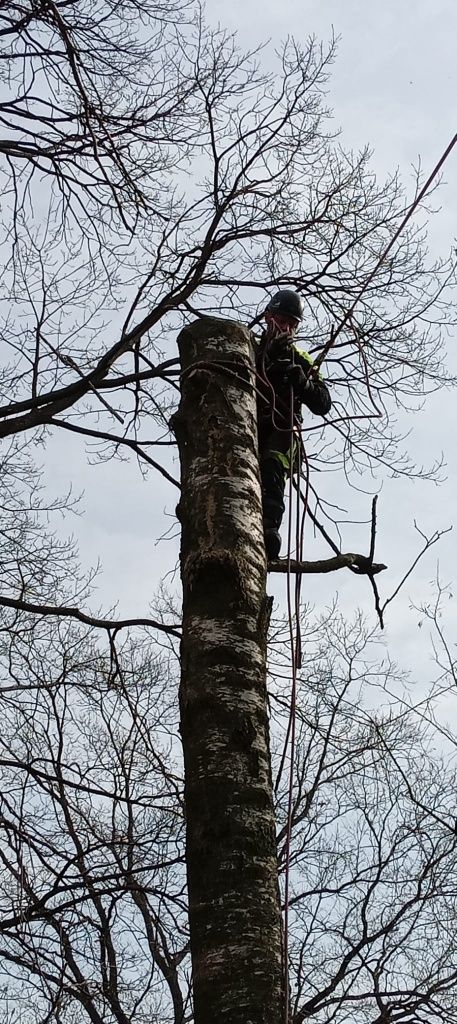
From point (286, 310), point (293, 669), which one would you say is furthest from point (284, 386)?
point (293, 669)

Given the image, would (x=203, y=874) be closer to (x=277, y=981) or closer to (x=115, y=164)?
(x=277, y=981)

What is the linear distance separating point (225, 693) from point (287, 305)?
3248 millimetres

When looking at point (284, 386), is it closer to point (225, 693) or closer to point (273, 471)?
point (273, 471)

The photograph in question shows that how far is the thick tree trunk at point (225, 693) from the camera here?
1668 mm

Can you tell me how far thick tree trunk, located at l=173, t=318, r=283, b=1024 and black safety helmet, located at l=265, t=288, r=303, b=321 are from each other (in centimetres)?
231

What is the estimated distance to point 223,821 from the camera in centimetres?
180

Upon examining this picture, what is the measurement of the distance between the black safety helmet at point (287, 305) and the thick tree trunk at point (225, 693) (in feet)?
A: 7.59

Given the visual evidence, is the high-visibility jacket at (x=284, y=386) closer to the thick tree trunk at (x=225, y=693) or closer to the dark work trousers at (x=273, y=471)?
the dark work trousers at (x=273, y=471)

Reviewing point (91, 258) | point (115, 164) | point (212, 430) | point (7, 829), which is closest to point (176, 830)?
point (7, 829)

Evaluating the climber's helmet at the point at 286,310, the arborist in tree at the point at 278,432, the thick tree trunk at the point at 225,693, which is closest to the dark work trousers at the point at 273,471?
the arborist in tree at the point at 278,432

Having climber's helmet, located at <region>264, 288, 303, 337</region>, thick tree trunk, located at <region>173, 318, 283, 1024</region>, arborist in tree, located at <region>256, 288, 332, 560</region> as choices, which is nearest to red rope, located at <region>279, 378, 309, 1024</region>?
thick tree trunk, located at <region>173, 318, 283, 1024</region>

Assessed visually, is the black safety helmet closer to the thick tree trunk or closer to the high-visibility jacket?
the high-visibility jacket

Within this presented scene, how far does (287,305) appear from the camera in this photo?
4910 mm

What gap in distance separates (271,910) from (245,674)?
0.44 m
